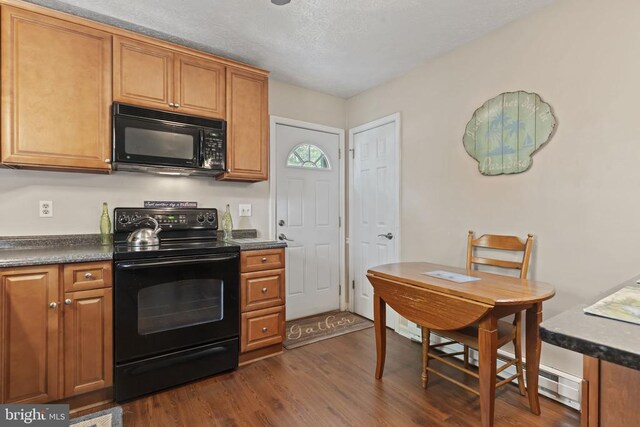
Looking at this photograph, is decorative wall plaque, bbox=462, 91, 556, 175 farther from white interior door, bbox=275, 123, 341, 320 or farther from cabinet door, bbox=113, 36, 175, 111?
cabinet door, bbox=113, 36, 175, 111

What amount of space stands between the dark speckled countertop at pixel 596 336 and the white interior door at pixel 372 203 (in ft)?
7.70

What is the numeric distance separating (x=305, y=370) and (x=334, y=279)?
1.39 m

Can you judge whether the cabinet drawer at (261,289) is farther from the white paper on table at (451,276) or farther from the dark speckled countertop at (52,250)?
the white paper on table at (451,276)

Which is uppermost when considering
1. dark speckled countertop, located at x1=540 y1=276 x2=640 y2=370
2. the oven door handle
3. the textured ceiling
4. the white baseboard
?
the textured ceiling

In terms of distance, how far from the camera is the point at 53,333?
182cm

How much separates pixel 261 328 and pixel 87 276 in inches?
48.2

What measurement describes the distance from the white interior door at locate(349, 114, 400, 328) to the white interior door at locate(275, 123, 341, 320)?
0.21m

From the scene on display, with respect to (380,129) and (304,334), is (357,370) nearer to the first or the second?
(304,334)

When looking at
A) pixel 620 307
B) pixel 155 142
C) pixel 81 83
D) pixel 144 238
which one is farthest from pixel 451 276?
pixel 81 83

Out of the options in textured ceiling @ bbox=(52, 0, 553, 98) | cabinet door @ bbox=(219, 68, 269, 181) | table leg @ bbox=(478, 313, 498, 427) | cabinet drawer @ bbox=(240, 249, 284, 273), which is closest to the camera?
table leg @ bbox=(478, 313, 498, 427)

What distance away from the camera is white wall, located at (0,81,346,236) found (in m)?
2.20

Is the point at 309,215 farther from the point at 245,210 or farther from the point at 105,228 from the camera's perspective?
the point at 105,228

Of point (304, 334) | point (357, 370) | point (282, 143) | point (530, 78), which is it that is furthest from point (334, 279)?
point (530, 78)

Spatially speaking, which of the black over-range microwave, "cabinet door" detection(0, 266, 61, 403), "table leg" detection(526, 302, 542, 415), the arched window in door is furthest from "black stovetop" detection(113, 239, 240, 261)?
"table leg" detection(526, 302, 542, 415)
